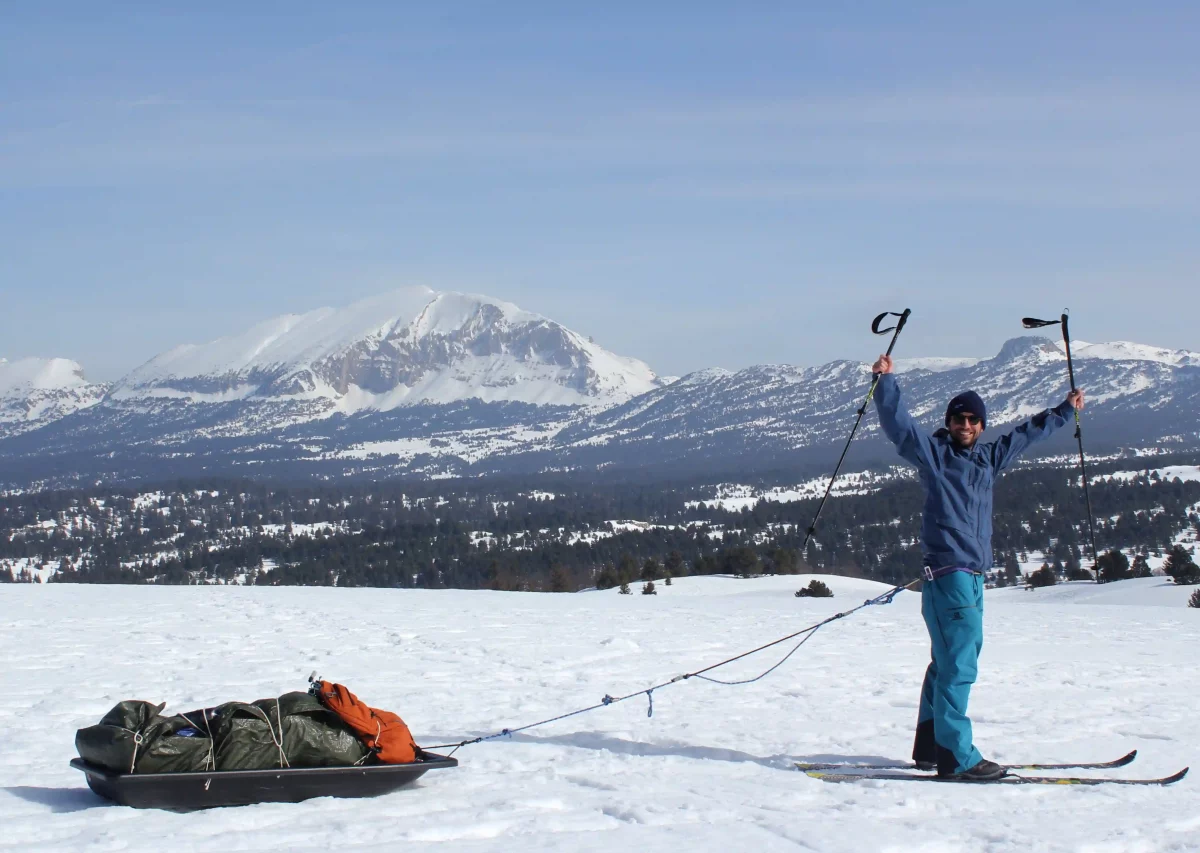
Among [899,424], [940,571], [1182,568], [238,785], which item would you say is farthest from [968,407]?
[1182,568]

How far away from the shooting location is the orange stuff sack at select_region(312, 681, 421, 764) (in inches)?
251

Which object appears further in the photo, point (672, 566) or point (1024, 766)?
point (672, 566)

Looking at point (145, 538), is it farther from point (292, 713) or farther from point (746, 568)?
point (292, 713)

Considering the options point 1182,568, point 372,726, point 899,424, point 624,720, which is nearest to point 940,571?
point 899,424

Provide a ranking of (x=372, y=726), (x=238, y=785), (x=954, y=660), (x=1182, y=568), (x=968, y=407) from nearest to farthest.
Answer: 1. (x=238, y=785)
2. (x=372, y=726)
3. (x=954, y=660)
4. (x=968, y=407)
5. (x=1182, y=568)

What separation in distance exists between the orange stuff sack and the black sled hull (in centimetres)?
12

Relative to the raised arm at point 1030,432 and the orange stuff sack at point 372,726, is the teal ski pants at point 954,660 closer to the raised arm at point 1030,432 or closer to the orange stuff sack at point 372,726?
the raised arm at point 1030,432

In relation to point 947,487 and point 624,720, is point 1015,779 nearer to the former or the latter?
point 947,487

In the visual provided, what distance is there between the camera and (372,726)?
642 centimetres

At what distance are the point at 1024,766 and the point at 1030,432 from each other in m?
2.23

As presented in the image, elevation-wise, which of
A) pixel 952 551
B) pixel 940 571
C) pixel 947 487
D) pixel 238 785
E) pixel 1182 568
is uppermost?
pixel 947 487

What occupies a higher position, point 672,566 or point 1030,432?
point 1030,432

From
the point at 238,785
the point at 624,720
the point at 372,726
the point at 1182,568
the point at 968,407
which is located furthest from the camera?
the point at 1182,568

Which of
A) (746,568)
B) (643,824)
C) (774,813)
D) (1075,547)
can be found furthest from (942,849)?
(1075,547)
